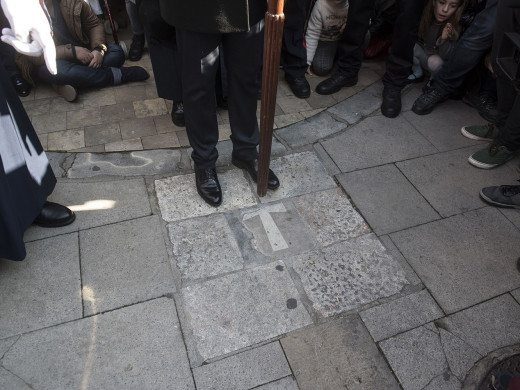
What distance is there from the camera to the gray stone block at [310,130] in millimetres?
2895

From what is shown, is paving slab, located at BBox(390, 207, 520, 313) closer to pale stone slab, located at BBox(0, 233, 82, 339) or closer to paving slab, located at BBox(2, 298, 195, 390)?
paving slab, located at BBox(2, 298, 195, 390)

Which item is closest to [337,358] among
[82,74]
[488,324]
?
[488,324]

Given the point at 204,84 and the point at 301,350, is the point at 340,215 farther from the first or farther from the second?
the point at 204,84

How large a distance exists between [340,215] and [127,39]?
3.22m

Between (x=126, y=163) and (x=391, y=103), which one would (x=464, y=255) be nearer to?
(x=391, y=103)

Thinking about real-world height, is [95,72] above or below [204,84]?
below

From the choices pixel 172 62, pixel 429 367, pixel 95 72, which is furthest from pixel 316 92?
pixel 429 367

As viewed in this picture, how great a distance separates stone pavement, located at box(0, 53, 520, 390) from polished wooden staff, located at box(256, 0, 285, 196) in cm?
41

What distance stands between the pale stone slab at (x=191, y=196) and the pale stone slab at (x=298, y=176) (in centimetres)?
15

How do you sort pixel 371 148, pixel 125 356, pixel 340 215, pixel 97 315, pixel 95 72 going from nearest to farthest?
pixel 125 356 < pixel 97 315 < pixel 340 215 < pixel 371 148 < pixel 95 72

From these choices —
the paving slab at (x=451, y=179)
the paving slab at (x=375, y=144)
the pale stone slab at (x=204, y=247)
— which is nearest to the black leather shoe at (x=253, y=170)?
the pale stone slab at (x=204, y=247)

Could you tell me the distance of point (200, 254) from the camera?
2.10 metres

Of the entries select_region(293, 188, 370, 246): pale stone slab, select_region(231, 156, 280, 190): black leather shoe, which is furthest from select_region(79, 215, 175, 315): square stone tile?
select_region(293, 188, 370, 246): pale stone slab

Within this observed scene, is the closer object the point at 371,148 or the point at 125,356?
the point at 125,356
